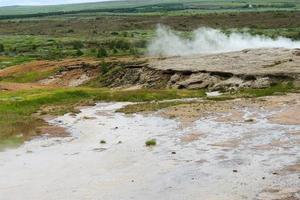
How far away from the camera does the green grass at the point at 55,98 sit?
1677 inches

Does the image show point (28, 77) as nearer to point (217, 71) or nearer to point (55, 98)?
point (55, 98)

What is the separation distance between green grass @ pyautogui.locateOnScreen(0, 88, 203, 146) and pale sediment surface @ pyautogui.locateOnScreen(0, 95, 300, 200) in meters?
4.50

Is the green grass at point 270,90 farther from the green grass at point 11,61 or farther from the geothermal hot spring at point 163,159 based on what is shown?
the green grass at point 11,61

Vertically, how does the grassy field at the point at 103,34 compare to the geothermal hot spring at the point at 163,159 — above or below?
below

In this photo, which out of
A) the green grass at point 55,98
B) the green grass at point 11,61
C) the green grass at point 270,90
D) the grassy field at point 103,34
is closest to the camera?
the green grass at point 55,98

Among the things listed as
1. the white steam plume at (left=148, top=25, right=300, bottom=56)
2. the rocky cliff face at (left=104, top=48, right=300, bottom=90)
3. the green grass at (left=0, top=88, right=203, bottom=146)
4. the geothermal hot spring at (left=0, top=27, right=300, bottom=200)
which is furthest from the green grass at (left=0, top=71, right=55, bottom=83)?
the geothermal hot spring at (left=0, top=27, right=300, bottom=200)

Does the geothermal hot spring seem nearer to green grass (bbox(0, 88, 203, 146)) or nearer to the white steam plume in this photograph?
green grass (bbox(0, 88, 203, 146))

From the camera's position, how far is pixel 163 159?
92.7ft

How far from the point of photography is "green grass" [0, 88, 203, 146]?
4259cm

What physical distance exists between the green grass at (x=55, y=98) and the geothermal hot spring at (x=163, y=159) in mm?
3015

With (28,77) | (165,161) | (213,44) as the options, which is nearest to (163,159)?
(165,161)

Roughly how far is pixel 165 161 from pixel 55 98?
23400 millimetres

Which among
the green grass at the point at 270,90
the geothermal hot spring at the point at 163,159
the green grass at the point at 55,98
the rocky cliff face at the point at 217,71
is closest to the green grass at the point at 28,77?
the rocky cliff face at the point at 217,71

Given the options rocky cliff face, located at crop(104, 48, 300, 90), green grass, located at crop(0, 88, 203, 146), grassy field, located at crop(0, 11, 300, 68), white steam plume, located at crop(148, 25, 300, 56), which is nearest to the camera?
green grass, located at crop(0, 88, 203, 146)
